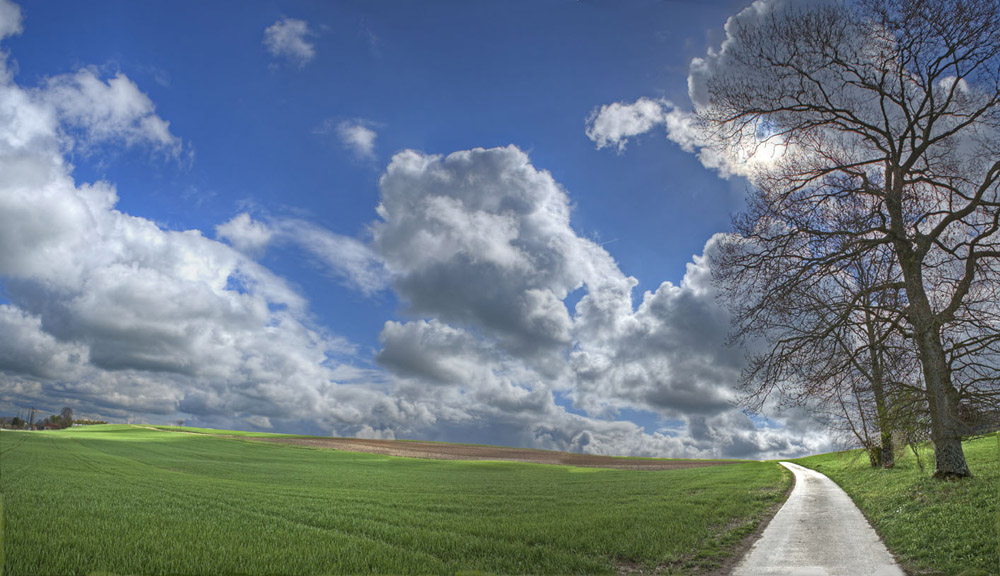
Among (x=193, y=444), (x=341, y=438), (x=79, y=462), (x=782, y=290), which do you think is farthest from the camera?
(x=341, y=438)

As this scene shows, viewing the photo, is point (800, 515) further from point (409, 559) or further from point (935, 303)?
point (409, 559)

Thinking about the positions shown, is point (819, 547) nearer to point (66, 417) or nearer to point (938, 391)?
point (938, 391)

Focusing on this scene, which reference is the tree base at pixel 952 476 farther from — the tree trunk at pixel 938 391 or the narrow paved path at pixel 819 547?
the narrow paved path at pixel 819 547

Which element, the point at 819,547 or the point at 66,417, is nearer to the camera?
the point at 819,547

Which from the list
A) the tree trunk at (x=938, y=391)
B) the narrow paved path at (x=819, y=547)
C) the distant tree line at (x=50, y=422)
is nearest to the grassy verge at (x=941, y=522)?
the narrow paved path at (x=819, y=547)

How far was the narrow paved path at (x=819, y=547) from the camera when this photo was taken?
9.47 meters

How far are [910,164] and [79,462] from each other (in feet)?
166

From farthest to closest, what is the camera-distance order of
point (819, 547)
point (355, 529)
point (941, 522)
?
point (355, 529), point (941, 522), point (819, 547)

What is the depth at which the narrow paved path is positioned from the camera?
9.47 metres

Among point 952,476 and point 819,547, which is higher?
point 952,476

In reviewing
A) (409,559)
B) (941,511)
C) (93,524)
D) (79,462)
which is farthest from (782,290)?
(79,462)

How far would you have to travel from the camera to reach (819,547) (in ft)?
36.5

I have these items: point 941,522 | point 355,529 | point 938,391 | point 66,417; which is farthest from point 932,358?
point 66,417

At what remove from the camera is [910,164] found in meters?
16.5
